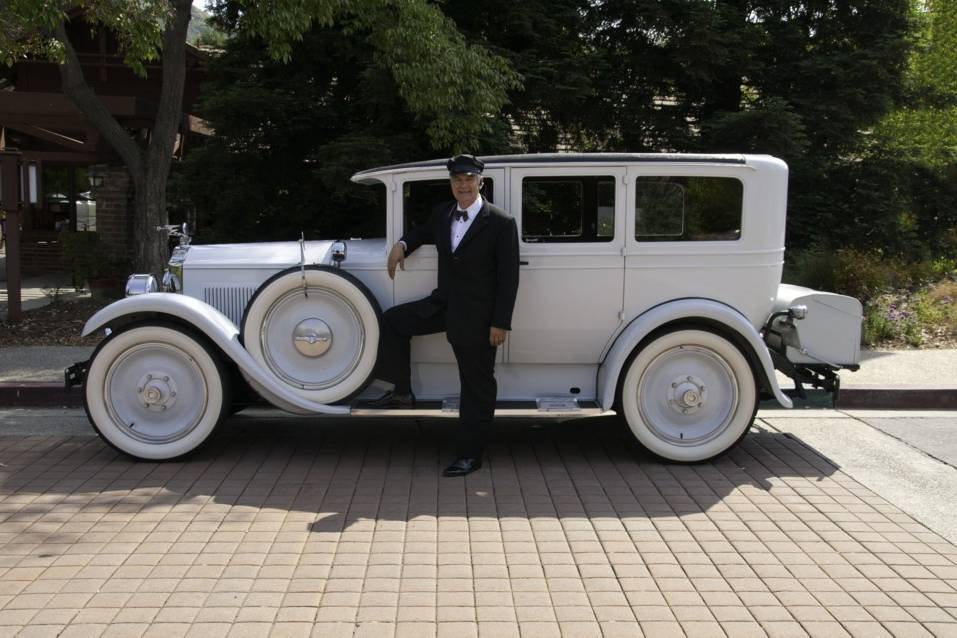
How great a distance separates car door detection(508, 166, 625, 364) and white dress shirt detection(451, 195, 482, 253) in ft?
1.04

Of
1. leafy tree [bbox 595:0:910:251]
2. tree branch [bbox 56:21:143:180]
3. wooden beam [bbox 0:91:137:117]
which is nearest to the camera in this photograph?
tree branch [bbox 56:21:143:180]

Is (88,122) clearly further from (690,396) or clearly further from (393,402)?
(690,396)

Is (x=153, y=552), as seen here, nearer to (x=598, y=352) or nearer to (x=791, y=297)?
(x=598, y=352)

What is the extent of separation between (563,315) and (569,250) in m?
0.43

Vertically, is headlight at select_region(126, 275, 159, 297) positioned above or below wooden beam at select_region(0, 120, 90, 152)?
below

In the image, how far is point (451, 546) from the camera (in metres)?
4.45

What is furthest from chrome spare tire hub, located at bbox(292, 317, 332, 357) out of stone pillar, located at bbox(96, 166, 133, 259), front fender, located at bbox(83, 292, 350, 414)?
stone pillar, located at bbox(96, 166, 133, 259)

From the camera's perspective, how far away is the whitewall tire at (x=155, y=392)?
5.68 m

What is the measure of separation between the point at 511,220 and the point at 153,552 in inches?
108

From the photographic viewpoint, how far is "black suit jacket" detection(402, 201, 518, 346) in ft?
17.8

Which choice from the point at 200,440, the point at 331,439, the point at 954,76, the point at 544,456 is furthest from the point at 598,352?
the point at 954,76

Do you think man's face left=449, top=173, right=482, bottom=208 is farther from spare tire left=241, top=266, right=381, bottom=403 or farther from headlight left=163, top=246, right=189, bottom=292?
headlight left=163, top=246, right=189, bottom=292

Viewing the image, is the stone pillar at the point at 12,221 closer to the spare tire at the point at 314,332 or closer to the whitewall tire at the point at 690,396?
the spare tire at the point at 314,332

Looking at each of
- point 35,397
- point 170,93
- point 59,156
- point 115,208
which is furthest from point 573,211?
point 59,156
